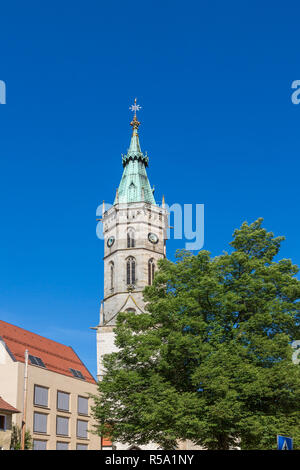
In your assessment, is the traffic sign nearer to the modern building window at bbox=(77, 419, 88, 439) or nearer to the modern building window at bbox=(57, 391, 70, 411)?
the modern building window at bbox=(57, 391, 70, 411)

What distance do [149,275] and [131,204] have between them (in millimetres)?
11051

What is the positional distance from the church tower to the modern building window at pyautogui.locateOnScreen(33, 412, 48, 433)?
99.9 feet

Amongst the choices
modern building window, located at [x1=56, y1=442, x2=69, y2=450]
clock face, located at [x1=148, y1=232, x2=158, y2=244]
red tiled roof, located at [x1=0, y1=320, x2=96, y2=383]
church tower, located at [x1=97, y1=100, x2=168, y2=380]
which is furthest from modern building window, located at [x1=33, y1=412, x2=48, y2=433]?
clock face, located at [x1=148, y1=232, x2=158, y2=244]

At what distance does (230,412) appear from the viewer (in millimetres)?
26797

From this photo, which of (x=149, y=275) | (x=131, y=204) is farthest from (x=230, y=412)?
(x=131, y=204)

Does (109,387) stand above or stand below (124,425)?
above

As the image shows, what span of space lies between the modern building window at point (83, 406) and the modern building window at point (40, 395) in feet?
17.4

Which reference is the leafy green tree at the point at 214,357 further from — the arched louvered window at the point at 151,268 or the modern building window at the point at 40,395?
the arched louvered window at the point at 151,268

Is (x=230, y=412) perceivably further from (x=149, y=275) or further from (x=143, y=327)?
(x=149, y=275)

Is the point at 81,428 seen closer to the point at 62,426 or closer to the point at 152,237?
the point at 62,426

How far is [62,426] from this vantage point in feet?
157

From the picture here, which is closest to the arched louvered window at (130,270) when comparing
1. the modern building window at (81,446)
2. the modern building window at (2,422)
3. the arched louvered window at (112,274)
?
the arched louvered window at (112,274)

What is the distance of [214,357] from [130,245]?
56170 mm

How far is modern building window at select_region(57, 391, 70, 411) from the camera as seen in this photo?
4818cm
